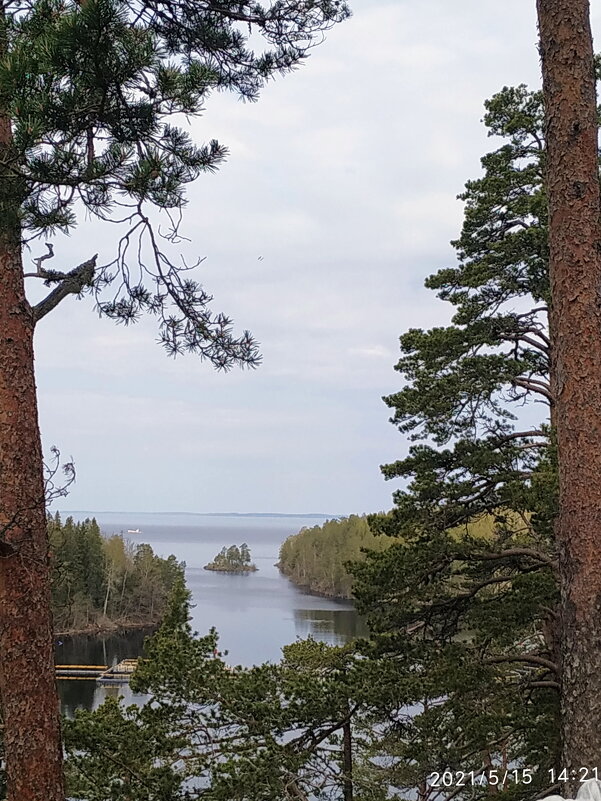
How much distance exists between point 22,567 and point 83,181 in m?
1.24

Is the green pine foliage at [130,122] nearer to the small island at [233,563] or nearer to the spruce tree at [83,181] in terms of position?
the spruce tree at [83,181]

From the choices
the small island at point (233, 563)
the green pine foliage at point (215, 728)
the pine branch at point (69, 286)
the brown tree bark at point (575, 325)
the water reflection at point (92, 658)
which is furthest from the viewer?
the small island at point (233, 563)

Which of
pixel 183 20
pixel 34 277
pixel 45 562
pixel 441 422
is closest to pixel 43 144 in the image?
pixel 34 277

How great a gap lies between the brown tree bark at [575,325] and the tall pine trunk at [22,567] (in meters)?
1.71

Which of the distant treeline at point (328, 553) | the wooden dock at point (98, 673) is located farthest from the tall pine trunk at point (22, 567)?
the distant treeline at point (328, 553)

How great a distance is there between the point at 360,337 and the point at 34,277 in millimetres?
7579

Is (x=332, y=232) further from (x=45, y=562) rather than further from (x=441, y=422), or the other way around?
(x=45, y=562)

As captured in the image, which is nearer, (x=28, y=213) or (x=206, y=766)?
(x=28, y=213)

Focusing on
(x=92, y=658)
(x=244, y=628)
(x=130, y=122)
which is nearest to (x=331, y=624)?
(x=244, y=628)

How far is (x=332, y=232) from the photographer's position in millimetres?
7344

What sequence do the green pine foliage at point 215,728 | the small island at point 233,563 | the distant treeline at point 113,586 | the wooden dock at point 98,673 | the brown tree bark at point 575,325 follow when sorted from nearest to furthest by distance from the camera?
the brown tree bark at point 575,325 < the green pine foliage at point 215,728 < the wooden dock at point 98,673 < the distant treeline at point 113,586 < the small island at point 233,563

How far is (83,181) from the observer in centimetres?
190

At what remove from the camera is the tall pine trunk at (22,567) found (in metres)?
2.14
